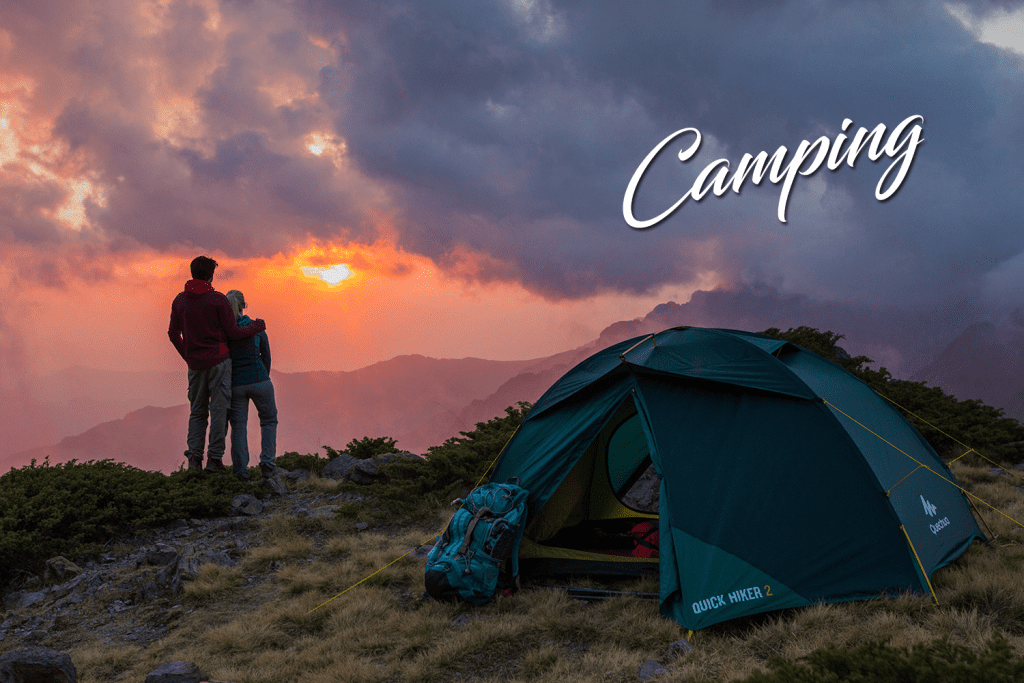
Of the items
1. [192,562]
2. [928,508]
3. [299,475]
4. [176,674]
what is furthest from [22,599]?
[928,508]

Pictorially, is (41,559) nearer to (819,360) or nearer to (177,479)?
(177,479)

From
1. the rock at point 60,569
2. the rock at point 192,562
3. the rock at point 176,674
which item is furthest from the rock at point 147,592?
the rock at point 176,674

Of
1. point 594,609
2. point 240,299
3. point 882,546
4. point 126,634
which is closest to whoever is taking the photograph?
point 882,546

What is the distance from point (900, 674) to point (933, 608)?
8.21 feet

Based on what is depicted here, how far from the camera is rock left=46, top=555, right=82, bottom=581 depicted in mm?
7744

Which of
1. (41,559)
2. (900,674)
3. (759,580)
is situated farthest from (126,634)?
(900,674)

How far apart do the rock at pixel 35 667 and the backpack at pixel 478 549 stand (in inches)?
118

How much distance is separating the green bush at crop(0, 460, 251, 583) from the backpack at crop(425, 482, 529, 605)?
5385 mm

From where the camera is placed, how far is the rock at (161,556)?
797cm

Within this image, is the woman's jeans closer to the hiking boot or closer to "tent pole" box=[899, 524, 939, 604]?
the hiking boot

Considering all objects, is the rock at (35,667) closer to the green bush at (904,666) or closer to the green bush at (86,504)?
the green bush at (86,504)

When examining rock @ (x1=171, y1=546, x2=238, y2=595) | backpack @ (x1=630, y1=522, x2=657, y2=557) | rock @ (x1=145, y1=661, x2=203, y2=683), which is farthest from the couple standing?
backpack @ (x1=630, y1=522, x2=657, y2=557)

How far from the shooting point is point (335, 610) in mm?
6195

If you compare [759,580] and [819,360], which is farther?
[819,360]
